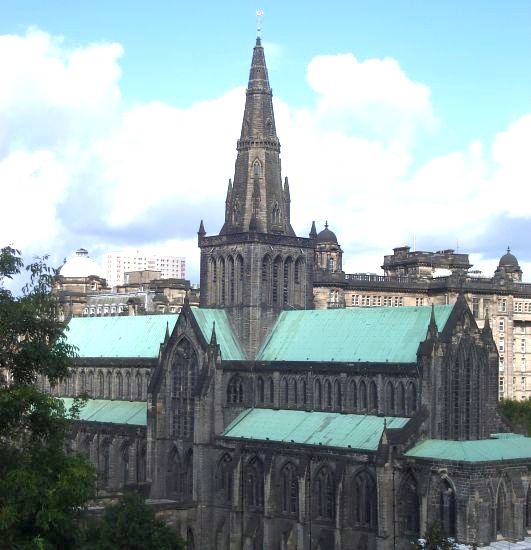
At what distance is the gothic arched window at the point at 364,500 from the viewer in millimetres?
92938

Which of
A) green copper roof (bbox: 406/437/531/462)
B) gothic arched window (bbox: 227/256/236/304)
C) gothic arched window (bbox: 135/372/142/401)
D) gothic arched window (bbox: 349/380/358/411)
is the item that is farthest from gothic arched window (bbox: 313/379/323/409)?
gothic arched window (bbox: 135/372/142/401)

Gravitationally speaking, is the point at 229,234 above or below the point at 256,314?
above

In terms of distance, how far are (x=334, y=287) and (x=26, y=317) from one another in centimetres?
14189

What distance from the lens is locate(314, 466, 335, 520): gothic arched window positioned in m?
96.9

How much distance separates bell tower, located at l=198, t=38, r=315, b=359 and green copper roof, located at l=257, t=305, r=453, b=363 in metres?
2.41

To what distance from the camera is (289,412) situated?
108 metres

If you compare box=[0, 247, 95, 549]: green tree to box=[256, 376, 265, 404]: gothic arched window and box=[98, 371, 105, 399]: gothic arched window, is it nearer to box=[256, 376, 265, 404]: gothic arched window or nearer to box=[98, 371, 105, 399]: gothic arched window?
box=[256, 376, 265, 404]: gothic arched window

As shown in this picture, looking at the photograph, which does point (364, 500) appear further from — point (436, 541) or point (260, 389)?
point (260, 389)

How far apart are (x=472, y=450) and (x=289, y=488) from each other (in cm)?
1807

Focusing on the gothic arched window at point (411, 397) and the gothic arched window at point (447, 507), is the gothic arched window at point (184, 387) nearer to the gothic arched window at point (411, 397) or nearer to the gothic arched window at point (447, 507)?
the gothic arched window at point (411, 397)

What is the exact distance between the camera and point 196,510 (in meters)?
109

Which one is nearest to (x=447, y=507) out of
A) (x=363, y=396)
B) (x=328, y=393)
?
(x=363, y=396)

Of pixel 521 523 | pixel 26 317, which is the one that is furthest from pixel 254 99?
pixel 26 317

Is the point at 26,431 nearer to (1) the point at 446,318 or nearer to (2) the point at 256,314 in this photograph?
(1) the point at 446,318
